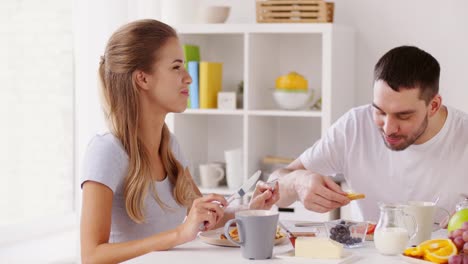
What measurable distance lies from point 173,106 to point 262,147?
1.60 m

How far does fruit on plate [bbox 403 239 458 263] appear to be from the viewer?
1.76 meters

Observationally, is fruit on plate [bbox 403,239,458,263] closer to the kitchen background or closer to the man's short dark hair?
the man's short dark hair

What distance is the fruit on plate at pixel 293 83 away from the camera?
372 centimetres

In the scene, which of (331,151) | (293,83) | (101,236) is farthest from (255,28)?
(101,236)

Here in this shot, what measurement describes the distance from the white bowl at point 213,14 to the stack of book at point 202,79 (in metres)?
0.15

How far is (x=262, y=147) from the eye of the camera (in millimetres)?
3900

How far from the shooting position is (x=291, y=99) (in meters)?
3.73

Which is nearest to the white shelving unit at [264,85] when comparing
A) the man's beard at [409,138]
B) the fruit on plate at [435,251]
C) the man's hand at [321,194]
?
the man's beard at [409,138]

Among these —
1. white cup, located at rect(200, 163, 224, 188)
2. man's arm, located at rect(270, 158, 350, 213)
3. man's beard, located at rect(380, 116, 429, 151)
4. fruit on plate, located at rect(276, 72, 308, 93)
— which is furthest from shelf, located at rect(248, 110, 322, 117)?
man's arm, located at rect(270, 158, 350, 213)

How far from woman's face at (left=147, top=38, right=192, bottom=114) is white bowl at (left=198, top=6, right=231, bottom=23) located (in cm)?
150

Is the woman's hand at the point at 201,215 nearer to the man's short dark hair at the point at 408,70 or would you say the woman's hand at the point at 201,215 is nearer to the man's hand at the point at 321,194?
the man's hand at the point at 321,194

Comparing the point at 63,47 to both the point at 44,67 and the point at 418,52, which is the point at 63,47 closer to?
the point at 44,67

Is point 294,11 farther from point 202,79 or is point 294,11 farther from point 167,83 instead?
point 167,83

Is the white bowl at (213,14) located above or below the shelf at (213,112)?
above
